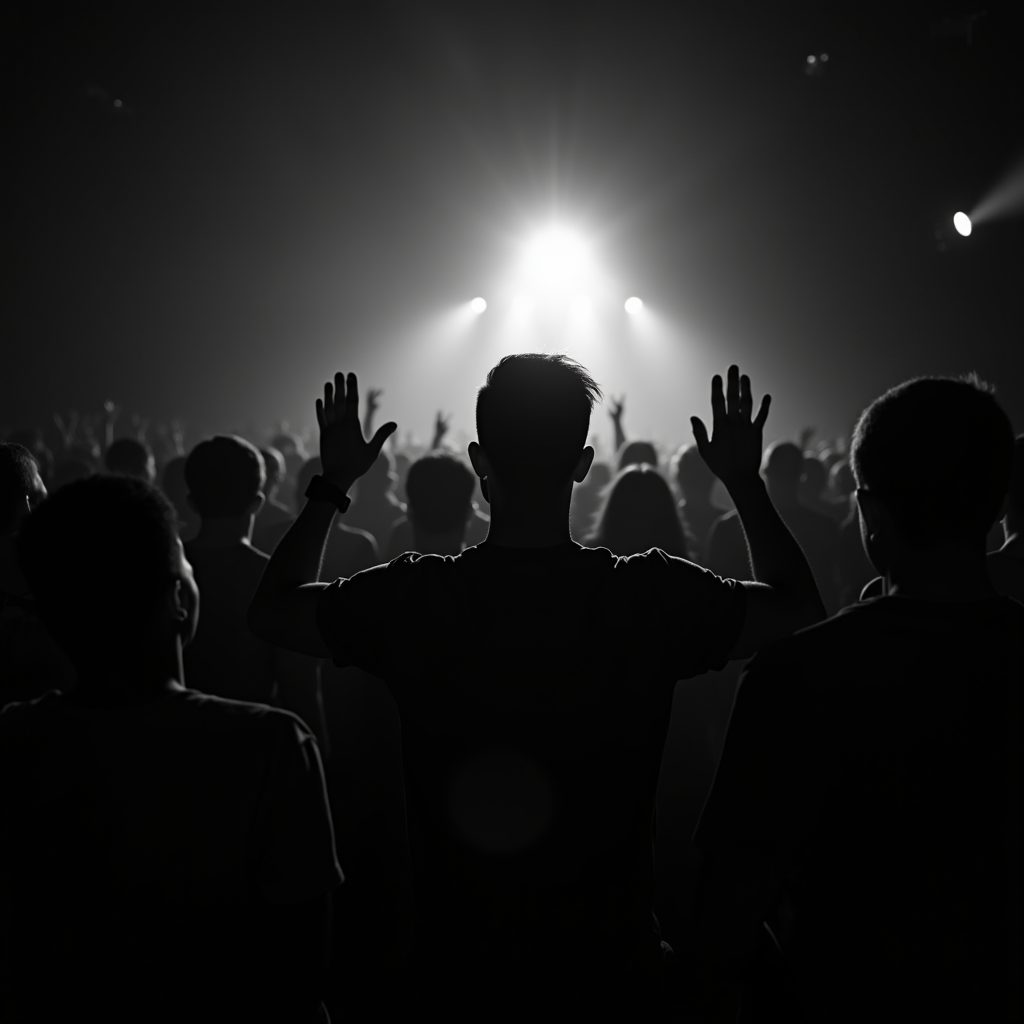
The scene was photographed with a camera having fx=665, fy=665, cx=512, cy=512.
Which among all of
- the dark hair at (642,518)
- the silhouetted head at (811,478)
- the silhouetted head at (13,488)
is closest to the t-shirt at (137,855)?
the silhouetted head at (13,488)

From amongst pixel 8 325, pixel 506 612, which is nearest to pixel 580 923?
pixel 506 612

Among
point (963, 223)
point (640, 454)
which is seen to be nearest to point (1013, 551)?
point (640, 454)

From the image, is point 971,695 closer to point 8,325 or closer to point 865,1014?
point 865,1014

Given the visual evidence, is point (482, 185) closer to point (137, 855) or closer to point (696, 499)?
point (696, 499)

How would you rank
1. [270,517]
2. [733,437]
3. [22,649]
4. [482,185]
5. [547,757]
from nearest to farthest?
1. [547,757]
2. [733,437]
3. [22,649]
4. [270,517]
5. [482,185]

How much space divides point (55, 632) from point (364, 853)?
233 cm

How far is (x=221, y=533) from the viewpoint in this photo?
8.13 feet

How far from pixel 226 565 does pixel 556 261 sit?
756 inches

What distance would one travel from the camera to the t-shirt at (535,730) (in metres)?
1.15

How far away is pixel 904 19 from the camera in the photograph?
893 cm

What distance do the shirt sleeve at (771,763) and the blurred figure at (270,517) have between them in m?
2.41

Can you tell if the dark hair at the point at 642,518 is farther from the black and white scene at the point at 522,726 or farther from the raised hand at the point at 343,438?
the raised hand at the point at 343,438

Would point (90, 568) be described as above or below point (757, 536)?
above

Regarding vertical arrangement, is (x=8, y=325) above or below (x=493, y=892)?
above
